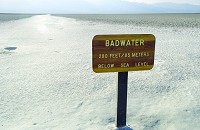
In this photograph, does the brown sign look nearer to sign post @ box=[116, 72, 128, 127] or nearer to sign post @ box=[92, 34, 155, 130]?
sign post @ box=[92, 34, 155, 130]

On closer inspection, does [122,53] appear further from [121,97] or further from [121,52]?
[121,97]

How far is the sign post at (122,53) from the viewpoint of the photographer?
103 inches

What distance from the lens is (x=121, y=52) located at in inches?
106

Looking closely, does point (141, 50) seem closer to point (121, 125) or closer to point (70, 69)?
point (121, 125)

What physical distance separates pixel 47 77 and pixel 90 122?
2.53 metres

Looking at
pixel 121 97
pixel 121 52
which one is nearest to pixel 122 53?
pixel 121 52

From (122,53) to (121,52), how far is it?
18 millimetres

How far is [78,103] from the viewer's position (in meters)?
4.04

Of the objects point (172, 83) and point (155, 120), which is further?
point (172, 83)

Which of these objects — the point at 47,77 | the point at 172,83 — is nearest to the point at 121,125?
the point at 172,83

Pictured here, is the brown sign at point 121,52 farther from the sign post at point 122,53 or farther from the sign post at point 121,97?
the sign post at point 121,97

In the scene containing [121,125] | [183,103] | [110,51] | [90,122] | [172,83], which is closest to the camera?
[110,51]

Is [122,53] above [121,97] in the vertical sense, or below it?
above

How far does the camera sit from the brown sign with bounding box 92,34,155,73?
103 inches
